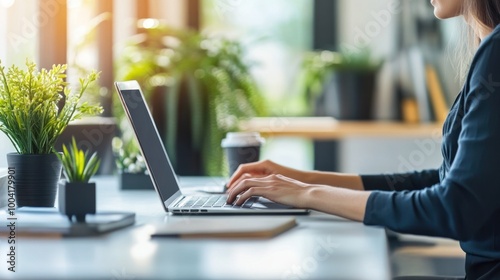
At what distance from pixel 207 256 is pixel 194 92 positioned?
2089 mm

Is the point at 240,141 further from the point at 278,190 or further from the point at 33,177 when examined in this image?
the point at 33,177

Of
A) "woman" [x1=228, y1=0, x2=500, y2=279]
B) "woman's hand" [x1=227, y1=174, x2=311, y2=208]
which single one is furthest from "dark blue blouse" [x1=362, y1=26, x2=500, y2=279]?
"woman's hand" [x1=227, y1=174, x2=311, y2=208]

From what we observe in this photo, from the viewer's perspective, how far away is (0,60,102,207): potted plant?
1557 mm

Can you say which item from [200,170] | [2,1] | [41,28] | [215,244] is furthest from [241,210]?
[200,170]

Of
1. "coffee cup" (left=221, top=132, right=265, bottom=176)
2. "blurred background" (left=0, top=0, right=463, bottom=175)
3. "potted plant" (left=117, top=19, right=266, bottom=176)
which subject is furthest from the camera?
"blurred background" (left=0, top=0, right=463, bottom=175)

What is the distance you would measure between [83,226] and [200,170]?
1925 mm

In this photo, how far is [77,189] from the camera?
53.2 inches

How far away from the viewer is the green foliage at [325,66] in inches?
161

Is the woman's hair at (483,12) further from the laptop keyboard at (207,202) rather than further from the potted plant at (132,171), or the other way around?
the potted plant at (132,171)

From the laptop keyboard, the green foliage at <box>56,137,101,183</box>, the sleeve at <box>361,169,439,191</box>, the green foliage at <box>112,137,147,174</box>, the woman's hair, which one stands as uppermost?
the woman's hair

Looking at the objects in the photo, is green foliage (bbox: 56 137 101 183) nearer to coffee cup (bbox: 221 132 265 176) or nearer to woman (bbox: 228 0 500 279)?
woman (bbox: 228 0 500 279)

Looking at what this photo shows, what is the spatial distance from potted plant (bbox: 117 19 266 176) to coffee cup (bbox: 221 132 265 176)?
998mm

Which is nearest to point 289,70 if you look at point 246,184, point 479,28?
point 479,28

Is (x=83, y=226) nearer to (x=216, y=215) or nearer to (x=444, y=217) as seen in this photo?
(x=216, y=215)
